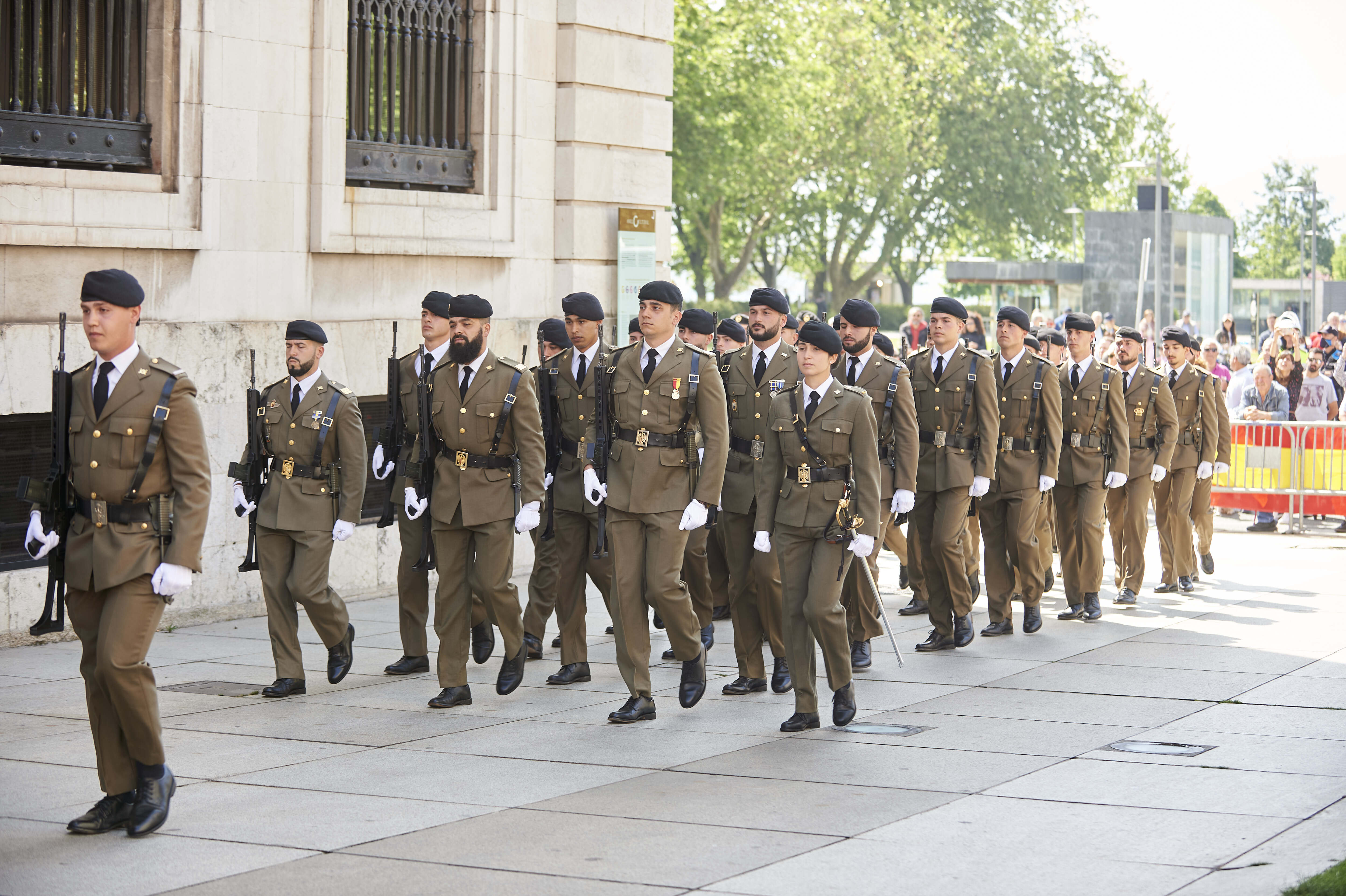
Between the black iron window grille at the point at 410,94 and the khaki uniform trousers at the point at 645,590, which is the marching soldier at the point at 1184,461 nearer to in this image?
the black iron window grille at the point at 410,94

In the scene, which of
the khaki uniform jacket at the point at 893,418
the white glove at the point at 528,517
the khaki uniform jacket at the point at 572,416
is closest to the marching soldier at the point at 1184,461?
the khaki uniform jacket at the point at 893,418

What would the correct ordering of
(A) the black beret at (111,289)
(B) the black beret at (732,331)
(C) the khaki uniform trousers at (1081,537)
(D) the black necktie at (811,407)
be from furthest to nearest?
(C) the khaki uniform trousers at (1081,537) < (B) the black beret at (732,331) < (D) the black necktie at (811,407) < (A) the black beret at (111,289)

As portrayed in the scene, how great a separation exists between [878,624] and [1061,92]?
55216 millimetres

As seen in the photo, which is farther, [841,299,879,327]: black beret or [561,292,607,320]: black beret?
[841,299,879,327]: black beret

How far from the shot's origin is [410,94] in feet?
48.1

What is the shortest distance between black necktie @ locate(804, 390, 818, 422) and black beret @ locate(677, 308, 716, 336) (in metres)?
2.68

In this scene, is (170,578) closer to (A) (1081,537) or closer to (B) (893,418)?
(B) (893,418)

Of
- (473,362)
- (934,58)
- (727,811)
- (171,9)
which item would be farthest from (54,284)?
(934,58)

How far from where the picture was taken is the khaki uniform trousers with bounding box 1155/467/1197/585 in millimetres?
14523

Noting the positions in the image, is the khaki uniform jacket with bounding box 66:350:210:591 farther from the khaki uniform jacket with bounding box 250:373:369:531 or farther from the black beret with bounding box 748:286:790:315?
the black beret with bounding box 748:286:790:315

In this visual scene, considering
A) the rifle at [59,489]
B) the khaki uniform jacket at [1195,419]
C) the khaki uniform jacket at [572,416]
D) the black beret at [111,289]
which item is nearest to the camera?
the black beret at [111,289]

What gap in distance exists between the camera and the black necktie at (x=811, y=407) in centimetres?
900

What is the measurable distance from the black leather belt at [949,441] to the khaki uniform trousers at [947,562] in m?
0.28

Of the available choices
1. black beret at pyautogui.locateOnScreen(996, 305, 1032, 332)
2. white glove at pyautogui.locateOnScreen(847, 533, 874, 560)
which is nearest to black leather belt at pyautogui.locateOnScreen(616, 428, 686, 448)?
white glove at pyautogui.locateOnScreen(847, 533, 874, 560)
